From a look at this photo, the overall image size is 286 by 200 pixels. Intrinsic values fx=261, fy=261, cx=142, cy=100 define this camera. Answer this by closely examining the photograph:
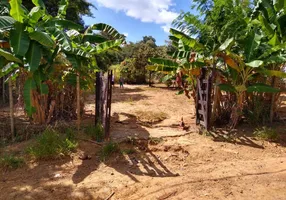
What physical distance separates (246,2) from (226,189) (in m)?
5.15

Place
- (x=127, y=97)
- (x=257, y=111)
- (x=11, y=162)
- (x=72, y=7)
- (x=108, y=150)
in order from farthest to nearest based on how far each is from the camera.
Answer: (x=127, y=97), (x=72, y=7), (x=257, y=111), (x=108, y=150), (x=11, y=162)

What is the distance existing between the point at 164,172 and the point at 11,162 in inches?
105

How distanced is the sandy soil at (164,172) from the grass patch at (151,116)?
70.9 inches

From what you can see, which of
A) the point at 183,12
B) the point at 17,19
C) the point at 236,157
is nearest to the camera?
the point at 17,19

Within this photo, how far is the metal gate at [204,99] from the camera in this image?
20.6 ft

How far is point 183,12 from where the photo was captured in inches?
262

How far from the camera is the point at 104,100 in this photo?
235 inches

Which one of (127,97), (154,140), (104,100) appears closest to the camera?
(154,140)

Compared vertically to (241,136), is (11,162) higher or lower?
lower

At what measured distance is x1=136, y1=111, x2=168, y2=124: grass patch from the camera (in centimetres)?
797

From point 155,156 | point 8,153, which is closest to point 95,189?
→ point 155,156

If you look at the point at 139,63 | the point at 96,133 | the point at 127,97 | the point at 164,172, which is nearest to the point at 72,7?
the point at 127,97

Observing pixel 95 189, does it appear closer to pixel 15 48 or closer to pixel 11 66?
pixel 15 48

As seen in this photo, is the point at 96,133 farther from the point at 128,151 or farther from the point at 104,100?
the point at 128,151
